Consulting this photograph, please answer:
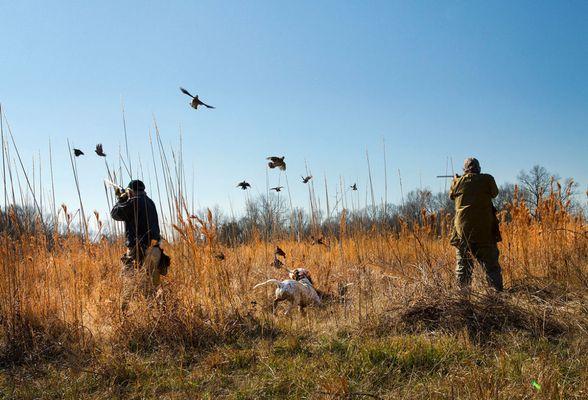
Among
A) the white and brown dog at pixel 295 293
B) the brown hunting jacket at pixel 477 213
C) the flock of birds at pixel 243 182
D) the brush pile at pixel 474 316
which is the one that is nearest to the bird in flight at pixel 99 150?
the flock of birds at pixel 243 182

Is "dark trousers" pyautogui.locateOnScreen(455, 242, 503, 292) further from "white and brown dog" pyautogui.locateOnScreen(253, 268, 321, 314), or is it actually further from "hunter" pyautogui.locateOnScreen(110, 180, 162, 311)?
"hunter" pyautogui.locateOnScreen(110, 180, 162, 311)

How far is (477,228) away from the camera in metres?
4.23

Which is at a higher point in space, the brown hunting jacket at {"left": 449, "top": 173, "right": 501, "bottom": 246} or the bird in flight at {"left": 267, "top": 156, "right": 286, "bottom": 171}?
the bird in flight at {"left": 267, "top": 156, "right": 286, "bottom": 171}

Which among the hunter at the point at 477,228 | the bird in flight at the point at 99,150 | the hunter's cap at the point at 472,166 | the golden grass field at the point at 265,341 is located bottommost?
the golden grass field at the point at 265,341

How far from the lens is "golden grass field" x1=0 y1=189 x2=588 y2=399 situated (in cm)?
228

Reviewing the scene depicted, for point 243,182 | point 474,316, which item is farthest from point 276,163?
point 474,316

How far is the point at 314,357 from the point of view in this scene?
2676mm

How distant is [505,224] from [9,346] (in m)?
5.64

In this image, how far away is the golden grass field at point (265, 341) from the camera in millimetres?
2277

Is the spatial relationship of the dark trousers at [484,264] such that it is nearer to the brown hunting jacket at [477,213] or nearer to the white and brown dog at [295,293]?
the brown hunting jacket at [477,213]

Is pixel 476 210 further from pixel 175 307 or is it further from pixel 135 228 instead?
pixel 135 228

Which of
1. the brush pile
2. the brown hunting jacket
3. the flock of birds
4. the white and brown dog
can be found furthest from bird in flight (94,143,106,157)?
the brown hunting jacket

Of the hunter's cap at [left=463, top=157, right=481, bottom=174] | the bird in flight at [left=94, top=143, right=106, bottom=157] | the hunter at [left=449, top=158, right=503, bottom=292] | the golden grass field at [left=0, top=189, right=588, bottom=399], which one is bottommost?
the golden grass field at [left=0, top=189, right=588, bottom=399]

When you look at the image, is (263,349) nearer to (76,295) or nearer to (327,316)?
(327,316)
